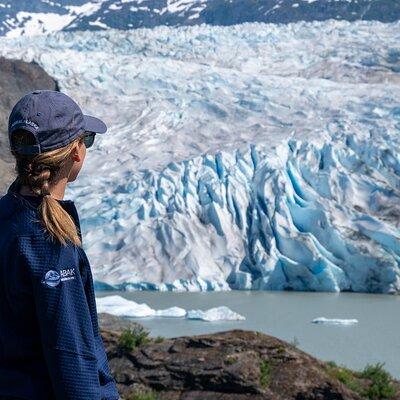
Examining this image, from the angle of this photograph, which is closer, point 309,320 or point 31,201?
point 31,201

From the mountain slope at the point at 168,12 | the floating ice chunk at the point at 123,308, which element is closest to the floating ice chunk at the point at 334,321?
the floating ice chunk at the point at 123,308

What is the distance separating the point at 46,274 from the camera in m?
1.42

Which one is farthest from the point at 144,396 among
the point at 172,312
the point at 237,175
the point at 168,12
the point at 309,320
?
the point at 168,12

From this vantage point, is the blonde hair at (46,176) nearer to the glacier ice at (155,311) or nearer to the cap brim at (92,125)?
the cap brim at (92,125)

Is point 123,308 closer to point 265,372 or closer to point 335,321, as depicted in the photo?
point 335,321

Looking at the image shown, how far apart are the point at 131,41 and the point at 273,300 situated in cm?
1219

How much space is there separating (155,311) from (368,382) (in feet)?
16.9

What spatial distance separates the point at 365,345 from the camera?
762 cm

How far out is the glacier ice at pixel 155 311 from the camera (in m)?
9.23

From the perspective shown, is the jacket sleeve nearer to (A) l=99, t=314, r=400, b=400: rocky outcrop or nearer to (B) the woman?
(B) the woman

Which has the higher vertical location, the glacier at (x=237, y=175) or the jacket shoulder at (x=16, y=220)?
the jacket shoulder at (x=16, y=220)

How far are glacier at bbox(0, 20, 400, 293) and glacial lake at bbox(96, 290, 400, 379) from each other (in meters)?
0.54

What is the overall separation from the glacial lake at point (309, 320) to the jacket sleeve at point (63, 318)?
5.09 meters

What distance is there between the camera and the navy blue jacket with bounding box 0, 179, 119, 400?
1.42 metres
